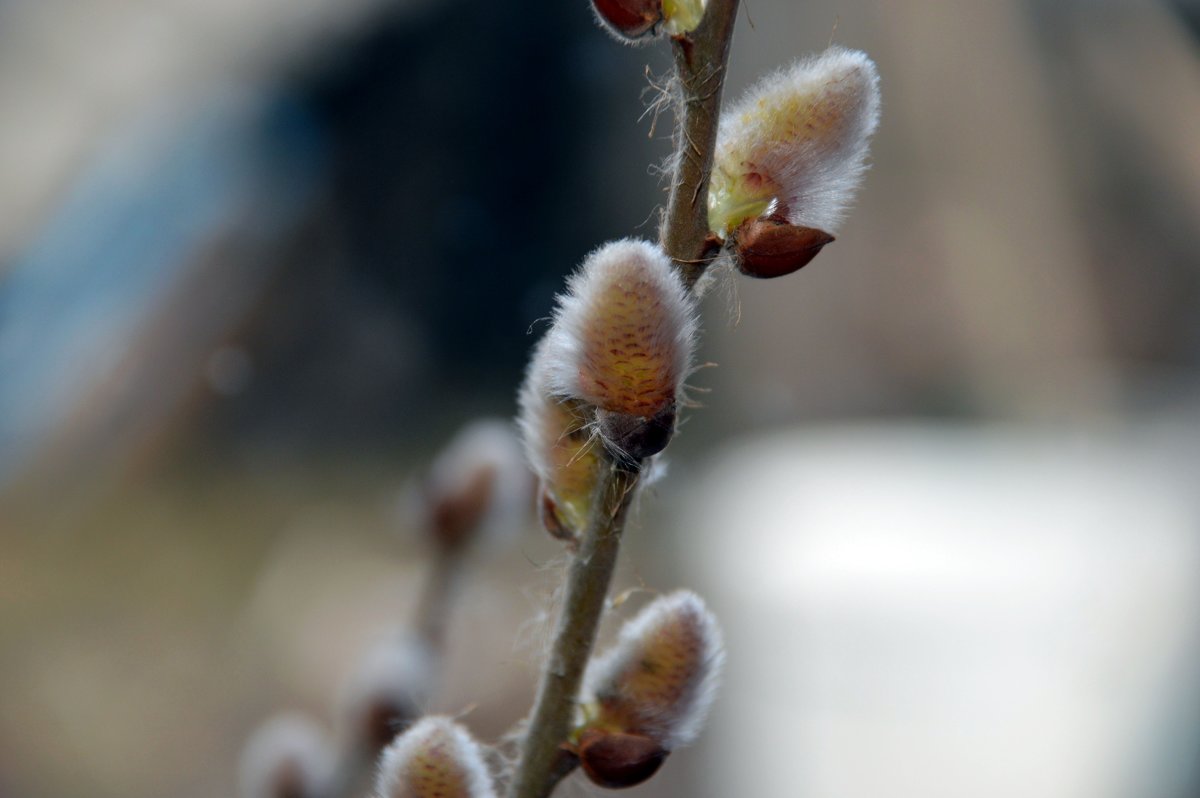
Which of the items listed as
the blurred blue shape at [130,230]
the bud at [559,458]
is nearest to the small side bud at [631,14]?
the bud at [559,458]

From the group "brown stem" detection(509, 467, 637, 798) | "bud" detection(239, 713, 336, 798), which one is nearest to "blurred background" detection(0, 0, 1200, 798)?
"bud" detection(239, 713, 336, 798)

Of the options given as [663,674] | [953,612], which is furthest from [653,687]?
[953,612]

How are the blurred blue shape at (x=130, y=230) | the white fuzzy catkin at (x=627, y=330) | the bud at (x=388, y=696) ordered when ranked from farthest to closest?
the blurred blue shape at (x=130, y=230), the bud at (x=388, y=696), the white fuzzy catkin at (x=627, y=330)

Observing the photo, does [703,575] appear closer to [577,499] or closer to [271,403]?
[271,403]

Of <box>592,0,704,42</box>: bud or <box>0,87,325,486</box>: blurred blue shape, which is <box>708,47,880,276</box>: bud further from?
<box>0,87,325,486</box>: blurred blue shape

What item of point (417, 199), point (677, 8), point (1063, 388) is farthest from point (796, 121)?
point (1063, 388)

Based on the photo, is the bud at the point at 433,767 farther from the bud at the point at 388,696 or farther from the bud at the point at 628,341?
the bud at the point at 388,696
